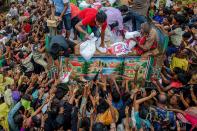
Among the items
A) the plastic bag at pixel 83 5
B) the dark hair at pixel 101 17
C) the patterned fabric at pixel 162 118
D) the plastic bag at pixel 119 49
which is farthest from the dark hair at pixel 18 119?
the plastic bag at pixel 83 5

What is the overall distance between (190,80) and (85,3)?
→ 11.3 ft

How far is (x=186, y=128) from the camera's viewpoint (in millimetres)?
5527

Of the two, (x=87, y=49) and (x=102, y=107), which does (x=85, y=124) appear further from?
(x=87, y=49)

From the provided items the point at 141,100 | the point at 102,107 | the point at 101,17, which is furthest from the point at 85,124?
the point at 101,17

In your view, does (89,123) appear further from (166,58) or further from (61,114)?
(166,58)

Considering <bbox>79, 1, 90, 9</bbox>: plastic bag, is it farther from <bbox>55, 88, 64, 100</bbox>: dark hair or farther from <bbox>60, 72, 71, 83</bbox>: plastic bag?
<bbox>55, 88, 64, 100</bbox>: dark hair

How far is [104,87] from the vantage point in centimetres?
610

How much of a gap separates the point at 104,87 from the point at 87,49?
2.58 ft

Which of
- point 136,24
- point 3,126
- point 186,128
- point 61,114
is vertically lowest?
point 3,126

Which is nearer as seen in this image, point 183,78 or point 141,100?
point 141,100

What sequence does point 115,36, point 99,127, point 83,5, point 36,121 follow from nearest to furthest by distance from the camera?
point 99,127 < point 36,121 < point 115,36 < point 83,5

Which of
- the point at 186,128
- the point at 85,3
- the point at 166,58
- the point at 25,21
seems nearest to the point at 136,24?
the point at 166,58

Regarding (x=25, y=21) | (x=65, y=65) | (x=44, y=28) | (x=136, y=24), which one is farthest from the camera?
(x=25, y=21)

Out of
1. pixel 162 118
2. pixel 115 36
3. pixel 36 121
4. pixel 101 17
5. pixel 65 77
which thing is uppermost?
pixel 101 17
